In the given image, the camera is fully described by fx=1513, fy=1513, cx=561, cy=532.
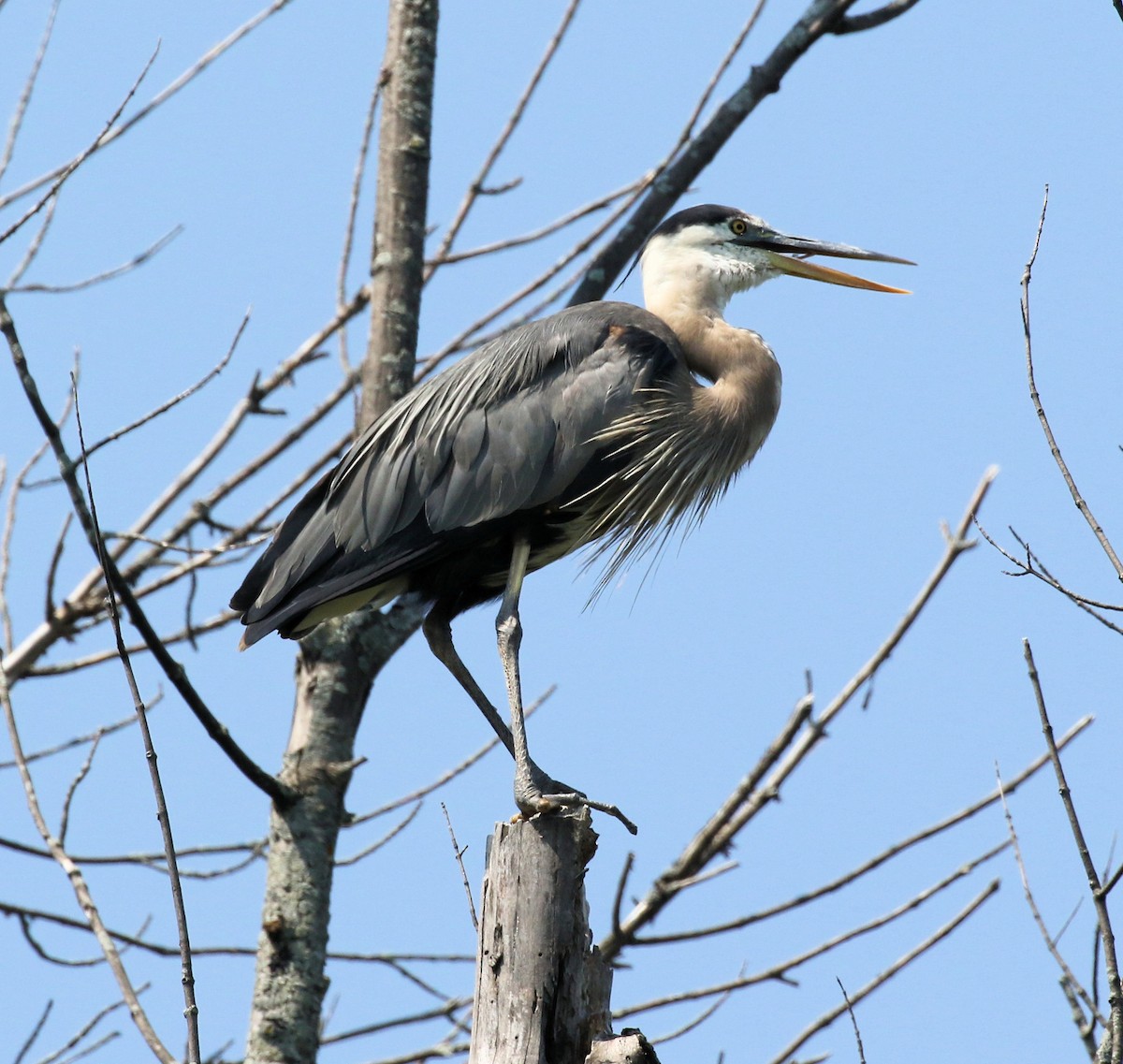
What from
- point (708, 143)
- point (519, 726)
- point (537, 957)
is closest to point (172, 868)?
point (537, 957)

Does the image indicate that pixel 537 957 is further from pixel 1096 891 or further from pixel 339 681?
pixel 339 681

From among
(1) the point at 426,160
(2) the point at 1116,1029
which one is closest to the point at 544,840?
(2) the point at 1116,1029

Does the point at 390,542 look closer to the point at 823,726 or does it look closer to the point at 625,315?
the point at 625,315

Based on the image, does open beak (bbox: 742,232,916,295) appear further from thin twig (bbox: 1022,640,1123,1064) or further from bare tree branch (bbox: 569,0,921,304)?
thin twig (bbox: 1022,640,1123,1064)

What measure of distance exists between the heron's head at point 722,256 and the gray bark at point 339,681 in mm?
935

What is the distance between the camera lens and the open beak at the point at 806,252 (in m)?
5.86

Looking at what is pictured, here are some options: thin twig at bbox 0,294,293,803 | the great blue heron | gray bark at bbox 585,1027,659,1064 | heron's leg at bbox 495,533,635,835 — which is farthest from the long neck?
gray bark at bbox 585,1027,659,1064

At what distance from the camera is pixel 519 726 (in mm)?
4590

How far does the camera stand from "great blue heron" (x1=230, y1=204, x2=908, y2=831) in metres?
5.00

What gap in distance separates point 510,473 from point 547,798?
133 cm

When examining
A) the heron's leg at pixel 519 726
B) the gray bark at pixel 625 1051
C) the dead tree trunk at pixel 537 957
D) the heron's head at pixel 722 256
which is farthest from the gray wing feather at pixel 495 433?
the gray bark at pixel 625 1051

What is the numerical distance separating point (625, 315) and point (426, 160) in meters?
1.17

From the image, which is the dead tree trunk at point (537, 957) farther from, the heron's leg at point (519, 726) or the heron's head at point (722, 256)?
the heron's head at point (722, 256)

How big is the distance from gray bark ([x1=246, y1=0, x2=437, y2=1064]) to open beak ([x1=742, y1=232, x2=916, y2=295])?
4.43ft
